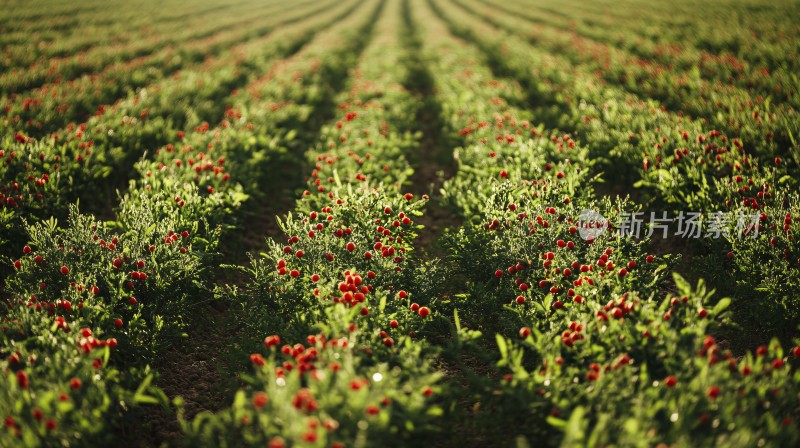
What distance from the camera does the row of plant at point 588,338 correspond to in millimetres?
2207

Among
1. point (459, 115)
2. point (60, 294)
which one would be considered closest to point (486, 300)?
point (60, 294)

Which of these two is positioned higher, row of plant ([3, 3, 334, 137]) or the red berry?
row of plant ([3, 3, 334, 137])

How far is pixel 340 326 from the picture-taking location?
9.05 feet

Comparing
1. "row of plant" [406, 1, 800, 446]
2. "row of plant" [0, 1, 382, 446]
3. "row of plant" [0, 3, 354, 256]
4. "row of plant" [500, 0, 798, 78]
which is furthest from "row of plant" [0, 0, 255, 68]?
"row of plant" [500, 0, 798, 78]

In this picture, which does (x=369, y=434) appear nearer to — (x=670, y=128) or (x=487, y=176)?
(x=487, y=176)

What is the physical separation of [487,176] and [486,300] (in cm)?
202

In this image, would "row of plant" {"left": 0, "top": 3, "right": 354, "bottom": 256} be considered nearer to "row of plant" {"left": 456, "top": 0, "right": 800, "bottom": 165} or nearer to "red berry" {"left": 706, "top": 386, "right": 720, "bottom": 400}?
"red berry" {"left": 706, "top": 386, "right": 720, "bottom": 400}

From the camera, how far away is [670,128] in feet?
18.3

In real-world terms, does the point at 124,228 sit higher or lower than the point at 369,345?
higher

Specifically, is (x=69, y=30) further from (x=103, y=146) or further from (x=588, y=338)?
(x=588, y=338)

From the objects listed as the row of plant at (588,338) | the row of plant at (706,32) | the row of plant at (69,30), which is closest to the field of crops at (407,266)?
the row of plant at (588,338)

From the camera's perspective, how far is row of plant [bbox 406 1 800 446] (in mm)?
2207

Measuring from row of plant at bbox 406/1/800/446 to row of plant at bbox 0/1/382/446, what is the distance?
2.08m

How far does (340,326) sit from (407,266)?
3.68ft
